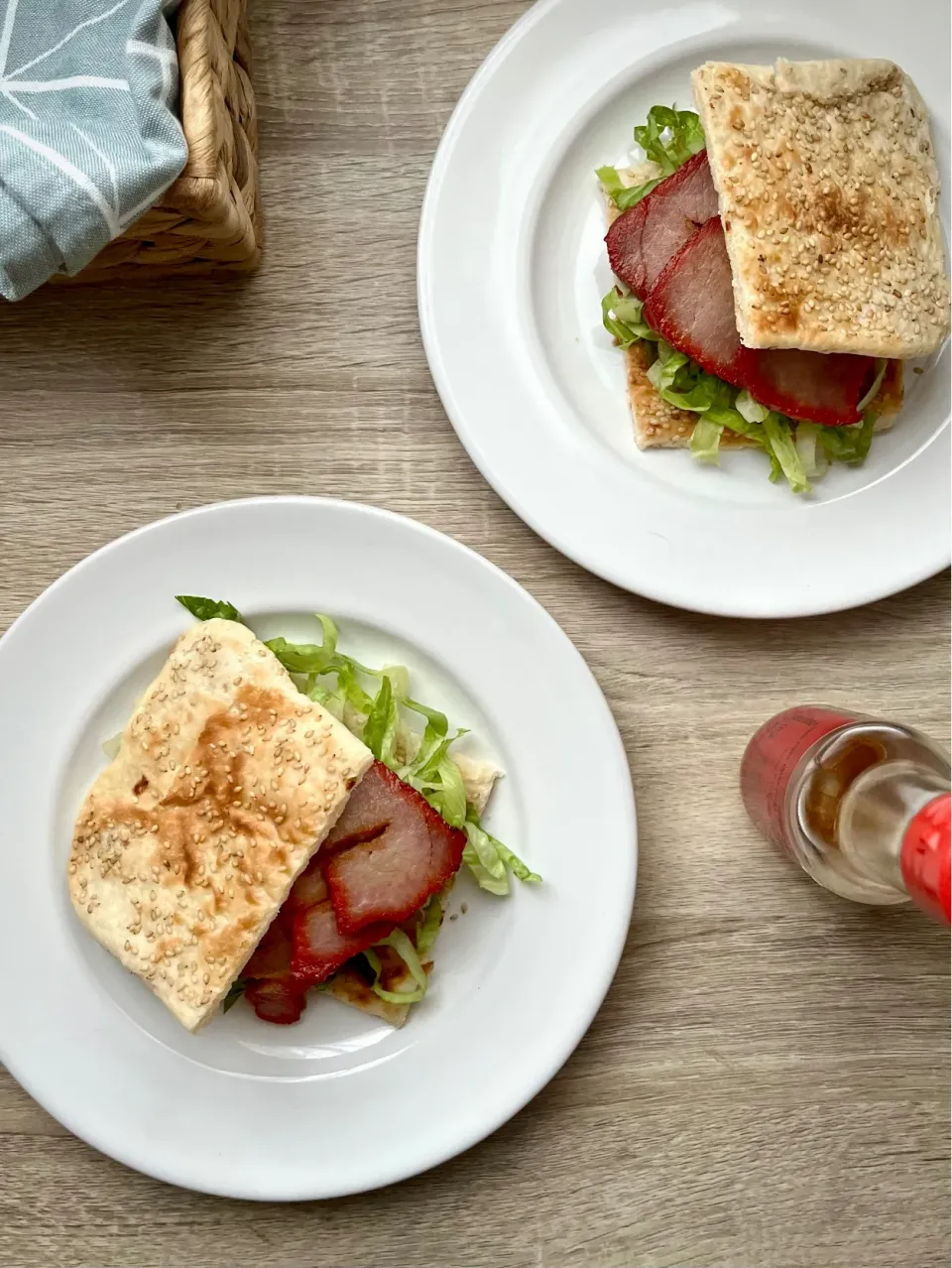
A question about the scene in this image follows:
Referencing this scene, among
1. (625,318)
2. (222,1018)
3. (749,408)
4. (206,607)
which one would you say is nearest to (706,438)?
(749,408)

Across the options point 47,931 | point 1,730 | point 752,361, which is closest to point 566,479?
point 752,361

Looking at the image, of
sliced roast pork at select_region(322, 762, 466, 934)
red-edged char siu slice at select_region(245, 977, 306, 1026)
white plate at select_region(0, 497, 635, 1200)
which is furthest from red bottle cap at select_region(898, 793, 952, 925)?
red-edged char siu slice at select_region(245, 977, 306, 1026)

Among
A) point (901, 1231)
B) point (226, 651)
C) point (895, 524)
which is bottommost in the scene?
point (901, 1231)

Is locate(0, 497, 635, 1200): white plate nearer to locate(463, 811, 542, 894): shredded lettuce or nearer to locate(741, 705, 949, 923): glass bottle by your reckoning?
locate(463, 811, 542, 894): shredded lettuce

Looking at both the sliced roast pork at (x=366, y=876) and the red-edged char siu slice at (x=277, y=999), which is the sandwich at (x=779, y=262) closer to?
the sliced roast pork at (x=366, y=876)

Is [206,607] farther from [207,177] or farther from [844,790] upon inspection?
[844,790]

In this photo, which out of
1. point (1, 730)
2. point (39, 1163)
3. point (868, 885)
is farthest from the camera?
point (39, 1163)

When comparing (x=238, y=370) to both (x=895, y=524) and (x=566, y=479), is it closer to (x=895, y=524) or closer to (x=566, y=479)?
(x=566, y=479)

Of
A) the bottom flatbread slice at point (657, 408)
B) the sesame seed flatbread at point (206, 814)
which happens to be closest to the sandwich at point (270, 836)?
the sesame seed flatbread at point (206, 814)
